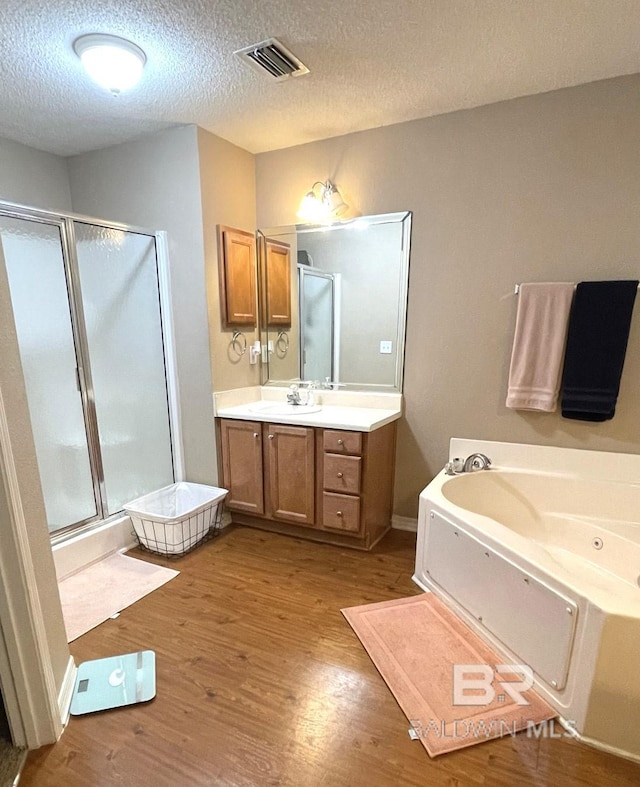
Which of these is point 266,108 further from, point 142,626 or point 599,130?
point 142,626

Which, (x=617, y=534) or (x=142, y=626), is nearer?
(x=142, y=626)

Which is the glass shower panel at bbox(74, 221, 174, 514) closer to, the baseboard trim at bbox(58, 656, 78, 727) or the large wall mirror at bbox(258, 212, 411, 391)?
the large wall mirror at bbox(258, 212, 411, 391)

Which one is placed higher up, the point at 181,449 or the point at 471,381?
the point at 471,381

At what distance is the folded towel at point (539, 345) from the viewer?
83.9 inches

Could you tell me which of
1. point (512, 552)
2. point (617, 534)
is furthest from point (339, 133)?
point (617, 534)

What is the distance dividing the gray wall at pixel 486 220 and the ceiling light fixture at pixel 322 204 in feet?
0.28

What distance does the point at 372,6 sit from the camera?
1469mm

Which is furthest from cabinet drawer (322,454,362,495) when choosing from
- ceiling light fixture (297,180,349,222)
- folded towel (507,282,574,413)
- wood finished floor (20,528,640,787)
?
ceiling light fixture (297,180,349,222)

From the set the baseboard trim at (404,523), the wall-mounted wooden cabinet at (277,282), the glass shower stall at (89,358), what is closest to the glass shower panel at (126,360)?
the glass shower stall at (89,358)

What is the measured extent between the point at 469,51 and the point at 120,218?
228 centimetres

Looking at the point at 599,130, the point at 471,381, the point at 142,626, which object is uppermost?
the point at 599,130

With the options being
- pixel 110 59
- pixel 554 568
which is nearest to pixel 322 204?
pixel 110 59

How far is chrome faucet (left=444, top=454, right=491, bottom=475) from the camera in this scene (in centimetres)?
238

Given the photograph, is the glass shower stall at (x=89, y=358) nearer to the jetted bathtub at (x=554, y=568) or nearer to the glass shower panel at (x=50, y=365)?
the glass shower panel at (x=50, y=365)
